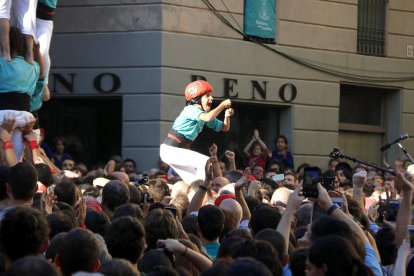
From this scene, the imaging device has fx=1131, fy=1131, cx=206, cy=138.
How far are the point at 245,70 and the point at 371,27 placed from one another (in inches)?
155

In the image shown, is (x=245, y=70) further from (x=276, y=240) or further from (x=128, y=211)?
(x=276, y=240)

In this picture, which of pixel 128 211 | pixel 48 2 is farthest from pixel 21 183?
pixel 48 2

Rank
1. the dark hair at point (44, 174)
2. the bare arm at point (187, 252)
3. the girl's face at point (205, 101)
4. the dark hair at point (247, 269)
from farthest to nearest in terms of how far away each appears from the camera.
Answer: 1. the girl's face at point (205, 101)
2. the dark hair at point (44, 174)
3. the bare arm at point (187, 252)
4. the dark hair at point (247, 269)

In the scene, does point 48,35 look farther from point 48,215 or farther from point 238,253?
point 238,253

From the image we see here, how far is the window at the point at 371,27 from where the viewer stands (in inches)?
962

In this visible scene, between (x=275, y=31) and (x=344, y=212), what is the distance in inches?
601

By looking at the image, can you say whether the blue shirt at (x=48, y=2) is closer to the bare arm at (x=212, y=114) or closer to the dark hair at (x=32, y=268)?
the bare arm at (x=212, y=114)

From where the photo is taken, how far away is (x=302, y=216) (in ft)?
29.3

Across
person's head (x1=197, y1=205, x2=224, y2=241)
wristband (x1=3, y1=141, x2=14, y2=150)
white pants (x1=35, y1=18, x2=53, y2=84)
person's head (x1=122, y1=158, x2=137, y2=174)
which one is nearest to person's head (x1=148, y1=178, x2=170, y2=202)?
wristband (x1=3, y1=141, x2=14, y2=150)

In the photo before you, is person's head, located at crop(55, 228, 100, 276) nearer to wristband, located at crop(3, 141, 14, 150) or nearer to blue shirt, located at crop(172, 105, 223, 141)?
wristband, located at crop(3, 141, 14, 150)

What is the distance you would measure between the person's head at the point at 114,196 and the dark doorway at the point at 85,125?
12.5m

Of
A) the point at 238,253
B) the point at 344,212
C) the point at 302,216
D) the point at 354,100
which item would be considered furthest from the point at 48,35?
the point at 354,100

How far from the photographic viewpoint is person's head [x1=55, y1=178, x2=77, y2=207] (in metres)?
9.04

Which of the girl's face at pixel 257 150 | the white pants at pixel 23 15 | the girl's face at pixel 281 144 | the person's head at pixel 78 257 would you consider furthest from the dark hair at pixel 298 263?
the girl's face at pixel 281 144
